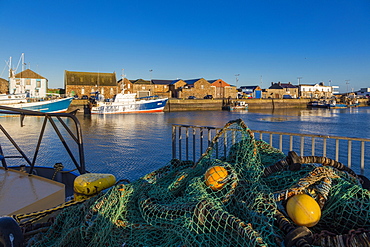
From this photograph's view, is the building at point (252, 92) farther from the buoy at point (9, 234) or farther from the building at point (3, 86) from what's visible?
the buoy at point (9, 234)

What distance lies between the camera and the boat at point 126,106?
48031mm

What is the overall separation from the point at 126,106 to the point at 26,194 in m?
46.4

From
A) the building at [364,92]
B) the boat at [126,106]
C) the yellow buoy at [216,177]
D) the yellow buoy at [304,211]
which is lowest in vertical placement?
the yellow buoy at [304,211]

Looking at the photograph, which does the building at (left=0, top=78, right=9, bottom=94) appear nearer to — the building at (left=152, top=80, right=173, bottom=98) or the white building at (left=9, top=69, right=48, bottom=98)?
the white building at (left=9, top=69, right=48, bottom=98)

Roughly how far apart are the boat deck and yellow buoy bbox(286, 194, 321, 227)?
312 cm

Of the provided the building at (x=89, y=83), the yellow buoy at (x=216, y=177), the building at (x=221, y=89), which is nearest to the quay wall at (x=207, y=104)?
the building at (x=89, y=83)

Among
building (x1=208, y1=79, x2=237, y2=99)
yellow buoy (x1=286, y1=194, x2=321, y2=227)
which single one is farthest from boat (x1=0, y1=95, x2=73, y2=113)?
building (x1=208, y1=79, x2=237, y2=99)

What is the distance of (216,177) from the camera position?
2717mm

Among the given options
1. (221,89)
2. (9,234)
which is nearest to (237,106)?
(221,89)

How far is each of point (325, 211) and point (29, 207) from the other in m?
3.42

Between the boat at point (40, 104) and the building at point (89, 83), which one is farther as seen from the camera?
the building at point (89, 83)

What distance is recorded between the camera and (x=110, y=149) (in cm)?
1513

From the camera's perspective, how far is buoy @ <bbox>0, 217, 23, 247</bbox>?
2.08 m

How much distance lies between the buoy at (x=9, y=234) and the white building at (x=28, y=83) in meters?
60.8
